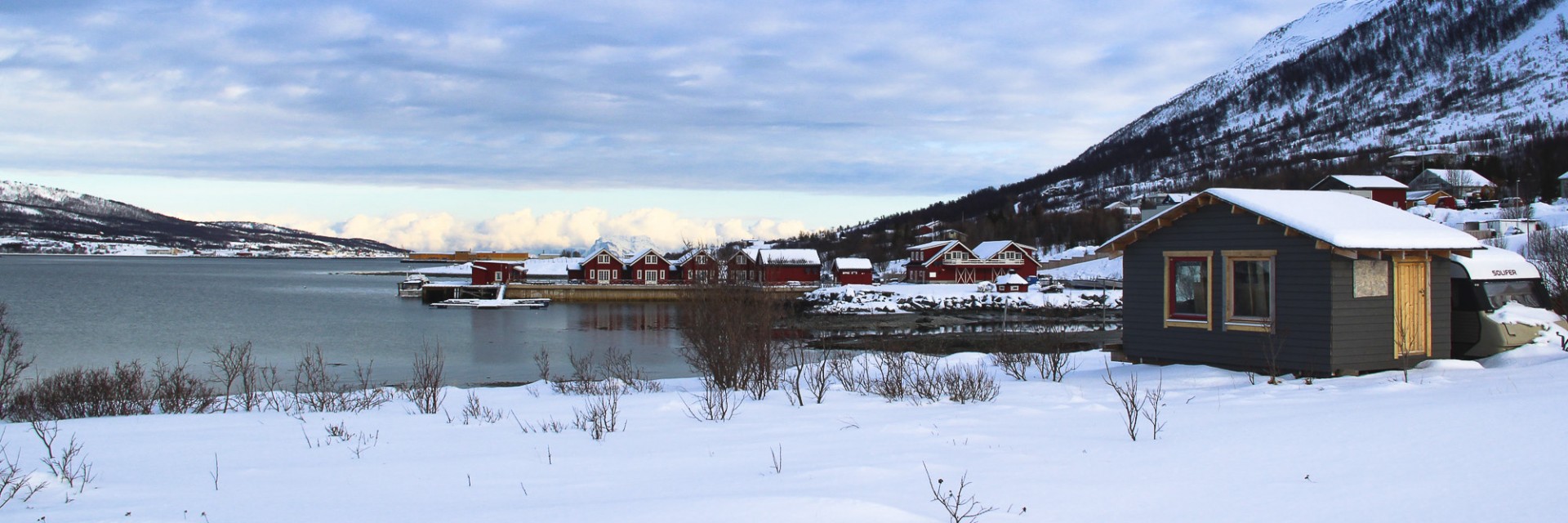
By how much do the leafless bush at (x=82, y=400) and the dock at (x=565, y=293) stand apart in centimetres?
6189

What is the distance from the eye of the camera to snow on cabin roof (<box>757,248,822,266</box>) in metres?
76.8

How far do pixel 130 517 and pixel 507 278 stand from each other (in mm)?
76373

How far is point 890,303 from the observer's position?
56.7 metres

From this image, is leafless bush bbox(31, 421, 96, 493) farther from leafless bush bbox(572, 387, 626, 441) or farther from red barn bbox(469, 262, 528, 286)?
red barn bbox(469, 262, 528, 286)

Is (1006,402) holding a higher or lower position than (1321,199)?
lower

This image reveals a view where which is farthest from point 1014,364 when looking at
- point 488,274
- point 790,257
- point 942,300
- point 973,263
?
point 488,274

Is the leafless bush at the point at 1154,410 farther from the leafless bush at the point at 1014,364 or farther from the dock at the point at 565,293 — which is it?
the dock at the point at 565,293

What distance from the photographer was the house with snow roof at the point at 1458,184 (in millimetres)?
85062

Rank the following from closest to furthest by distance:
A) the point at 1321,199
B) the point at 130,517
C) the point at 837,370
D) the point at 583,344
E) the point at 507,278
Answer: the point at 130,517 < the point at 837,370 < the point at 1321,199 < the point at 583,344 < the point at 507,278

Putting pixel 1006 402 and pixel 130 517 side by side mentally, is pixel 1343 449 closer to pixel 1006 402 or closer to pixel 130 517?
pixel 1006 402

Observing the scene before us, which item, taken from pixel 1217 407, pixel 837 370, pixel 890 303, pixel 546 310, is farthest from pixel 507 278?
pixel 1217 407

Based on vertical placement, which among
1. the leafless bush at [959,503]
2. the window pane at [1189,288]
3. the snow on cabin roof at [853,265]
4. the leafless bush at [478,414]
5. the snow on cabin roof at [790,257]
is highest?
the snow on cabin roof at [790,257]

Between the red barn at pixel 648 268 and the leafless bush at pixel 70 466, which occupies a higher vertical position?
the red barn at pixel 648 268

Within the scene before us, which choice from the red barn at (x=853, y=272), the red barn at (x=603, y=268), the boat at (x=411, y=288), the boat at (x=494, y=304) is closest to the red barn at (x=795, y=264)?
the red barn at (x=853, y=272)
